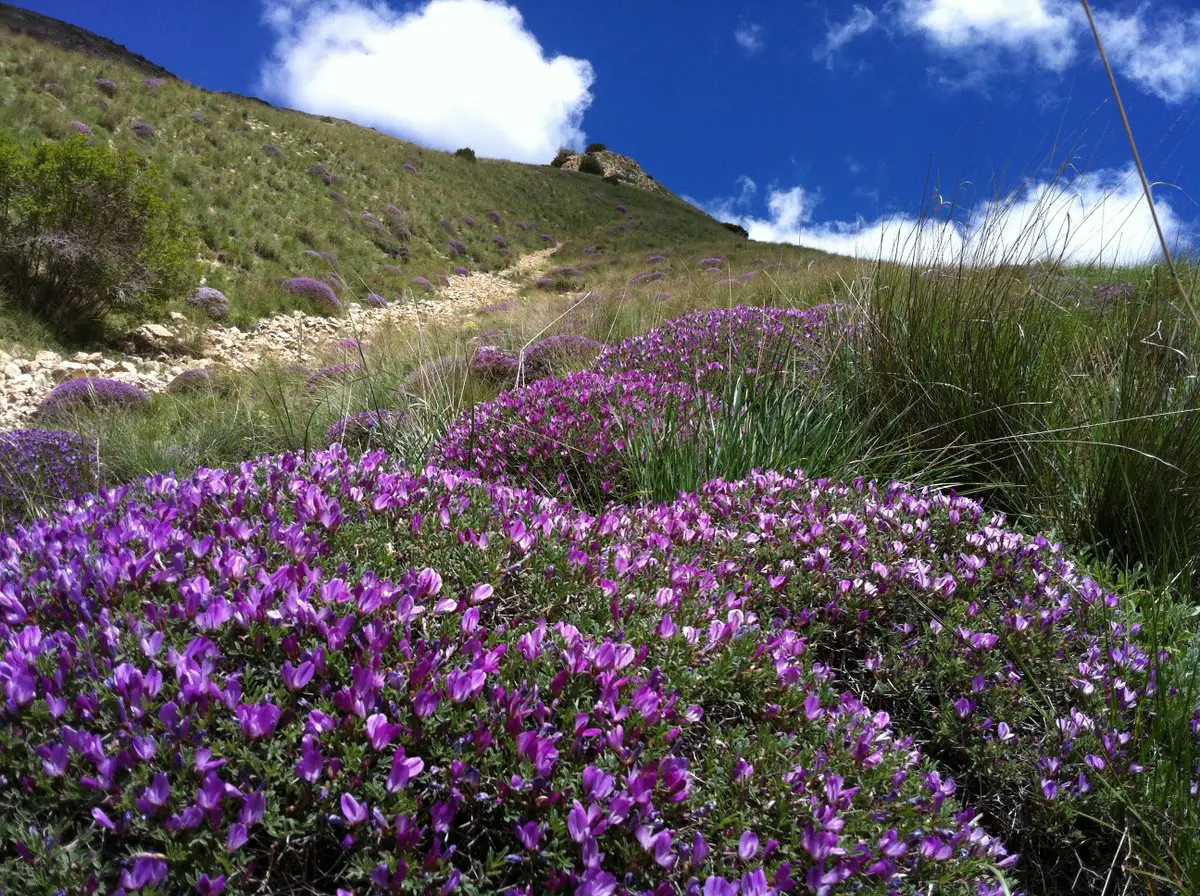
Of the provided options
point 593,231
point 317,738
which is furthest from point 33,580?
point 593,231

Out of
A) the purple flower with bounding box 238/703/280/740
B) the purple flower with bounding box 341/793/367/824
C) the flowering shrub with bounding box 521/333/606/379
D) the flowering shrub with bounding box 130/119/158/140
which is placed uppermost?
the flowering shrub with bounding box 130/119/158/140

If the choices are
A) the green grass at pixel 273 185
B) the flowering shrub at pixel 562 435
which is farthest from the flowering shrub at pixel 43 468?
the green grass at pixel 273 185

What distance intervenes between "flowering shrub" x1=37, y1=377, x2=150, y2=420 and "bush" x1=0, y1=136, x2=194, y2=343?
3142mm

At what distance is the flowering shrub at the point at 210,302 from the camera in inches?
505

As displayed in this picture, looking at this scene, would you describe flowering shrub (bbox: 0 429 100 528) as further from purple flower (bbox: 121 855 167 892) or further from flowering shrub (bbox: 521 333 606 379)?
purple flower (bbox: 121 855 167 892)

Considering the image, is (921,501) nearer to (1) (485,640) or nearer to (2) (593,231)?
(1) (485,640)

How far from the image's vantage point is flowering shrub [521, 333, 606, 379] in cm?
683

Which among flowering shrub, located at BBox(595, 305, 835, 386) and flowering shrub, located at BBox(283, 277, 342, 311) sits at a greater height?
flowering shrub, located at BBox(283, 277, 342, 311)

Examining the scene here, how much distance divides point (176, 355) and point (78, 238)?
6.88 feet

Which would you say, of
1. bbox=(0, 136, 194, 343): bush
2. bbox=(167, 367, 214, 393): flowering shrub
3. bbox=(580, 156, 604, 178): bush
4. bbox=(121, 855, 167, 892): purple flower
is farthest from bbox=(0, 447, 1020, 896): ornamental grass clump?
bbox=(580, 156, 604, 178): bush

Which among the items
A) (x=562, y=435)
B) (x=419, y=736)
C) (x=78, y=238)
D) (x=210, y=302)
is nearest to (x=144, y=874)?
(x=419, y=736)

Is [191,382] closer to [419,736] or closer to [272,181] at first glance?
[419,736]

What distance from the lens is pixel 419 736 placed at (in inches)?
48.5

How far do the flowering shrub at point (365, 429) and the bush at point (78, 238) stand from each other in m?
8.06
